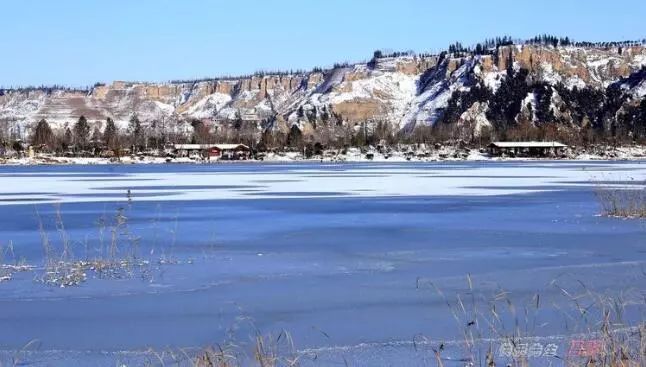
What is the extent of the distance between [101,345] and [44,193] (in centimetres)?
2443

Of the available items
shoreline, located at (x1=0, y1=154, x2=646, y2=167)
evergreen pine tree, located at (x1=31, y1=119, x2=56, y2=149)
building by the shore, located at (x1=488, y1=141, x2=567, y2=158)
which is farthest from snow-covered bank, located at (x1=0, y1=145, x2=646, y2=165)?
evergreen pine tree, located at (x1=31, y1=119, x2=56, y2=149)

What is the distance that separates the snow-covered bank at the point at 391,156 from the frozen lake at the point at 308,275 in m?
75.2

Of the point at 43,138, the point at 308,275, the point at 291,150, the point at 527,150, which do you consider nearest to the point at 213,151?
the point at 291,150

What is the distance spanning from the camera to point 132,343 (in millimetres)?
7422

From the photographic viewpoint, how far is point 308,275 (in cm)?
1133

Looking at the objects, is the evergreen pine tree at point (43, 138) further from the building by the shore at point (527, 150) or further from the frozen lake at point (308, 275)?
the frozen lake at point (308, 275)

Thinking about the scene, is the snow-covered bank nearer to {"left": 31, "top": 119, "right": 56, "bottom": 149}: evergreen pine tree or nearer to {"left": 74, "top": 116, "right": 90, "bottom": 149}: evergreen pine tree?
{"left": 74, "top": 116, "right": 90, "bottom": 149}: evergreen pine tree

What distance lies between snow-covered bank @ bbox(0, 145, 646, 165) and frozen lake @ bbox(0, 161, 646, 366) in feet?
247

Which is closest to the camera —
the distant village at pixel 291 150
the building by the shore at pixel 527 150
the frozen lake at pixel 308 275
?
the frozen lake at pixel 308 275

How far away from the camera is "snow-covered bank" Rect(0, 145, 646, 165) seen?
3824 inches

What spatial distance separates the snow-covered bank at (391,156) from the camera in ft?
319

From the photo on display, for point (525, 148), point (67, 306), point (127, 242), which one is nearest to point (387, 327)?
point (67, 306)

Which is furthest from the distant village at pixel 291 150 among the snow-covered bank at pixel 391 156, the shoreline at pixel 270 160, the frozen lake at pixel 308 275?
the frozen lake at pixel 308 275

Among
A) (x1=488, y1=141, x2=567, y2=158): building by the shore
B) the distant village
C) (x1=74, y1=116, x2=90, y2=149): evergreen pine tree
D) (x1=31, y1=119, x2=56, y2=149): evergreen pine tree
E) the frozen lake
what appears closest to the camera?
the frozen lake
